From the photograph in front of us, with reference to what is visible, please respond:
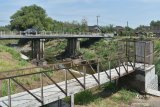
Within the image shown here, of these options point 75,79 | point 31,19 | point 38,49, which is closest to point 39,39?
point 38,49

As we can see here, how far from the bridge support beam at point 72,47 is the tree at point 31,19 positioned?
1797 centimetres

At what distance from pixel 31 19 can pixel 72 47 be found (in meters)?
26.2

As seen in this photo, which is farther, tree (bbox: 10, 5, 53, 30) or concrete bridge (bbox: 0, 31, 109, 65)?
tree (bbox: 10, 5, 53, 30)

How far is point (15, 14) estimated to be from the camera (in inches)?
4035

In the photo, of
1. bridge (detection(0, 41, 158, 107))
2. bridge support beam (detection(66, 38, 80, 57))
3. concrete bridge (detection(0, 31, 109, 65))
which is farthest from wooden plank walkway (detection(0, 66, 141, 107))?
bridge support beam (detection(66, 38, 80, 57))

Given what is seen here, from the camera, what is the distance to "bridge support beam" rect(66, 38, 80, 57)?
75875mm

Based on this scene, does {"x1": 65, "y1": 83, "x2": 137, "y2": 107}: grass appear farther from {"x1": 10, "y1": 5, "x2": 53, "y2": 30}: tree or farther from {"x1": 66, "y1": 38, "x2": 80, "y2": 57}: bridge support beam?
{"x1": 10, "y1": 5, "x2": 53, "y2": 30}: tree

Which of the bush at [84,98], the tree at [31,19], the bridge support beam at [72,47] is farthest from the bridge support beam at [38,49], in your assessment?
the bush at [84,98]

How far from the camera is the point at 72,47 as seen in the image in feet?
252

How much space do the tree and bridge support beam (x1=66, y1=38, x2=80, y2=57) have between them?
17969 mm

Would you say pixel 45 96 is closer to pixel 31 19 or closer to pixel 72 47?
pixel 72 47

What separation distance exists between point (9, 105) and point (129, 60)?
12.7 m

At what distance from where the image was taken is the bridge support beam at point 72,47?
7588 centimetres

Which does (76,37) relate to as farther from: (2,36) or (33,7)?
(33,7)
